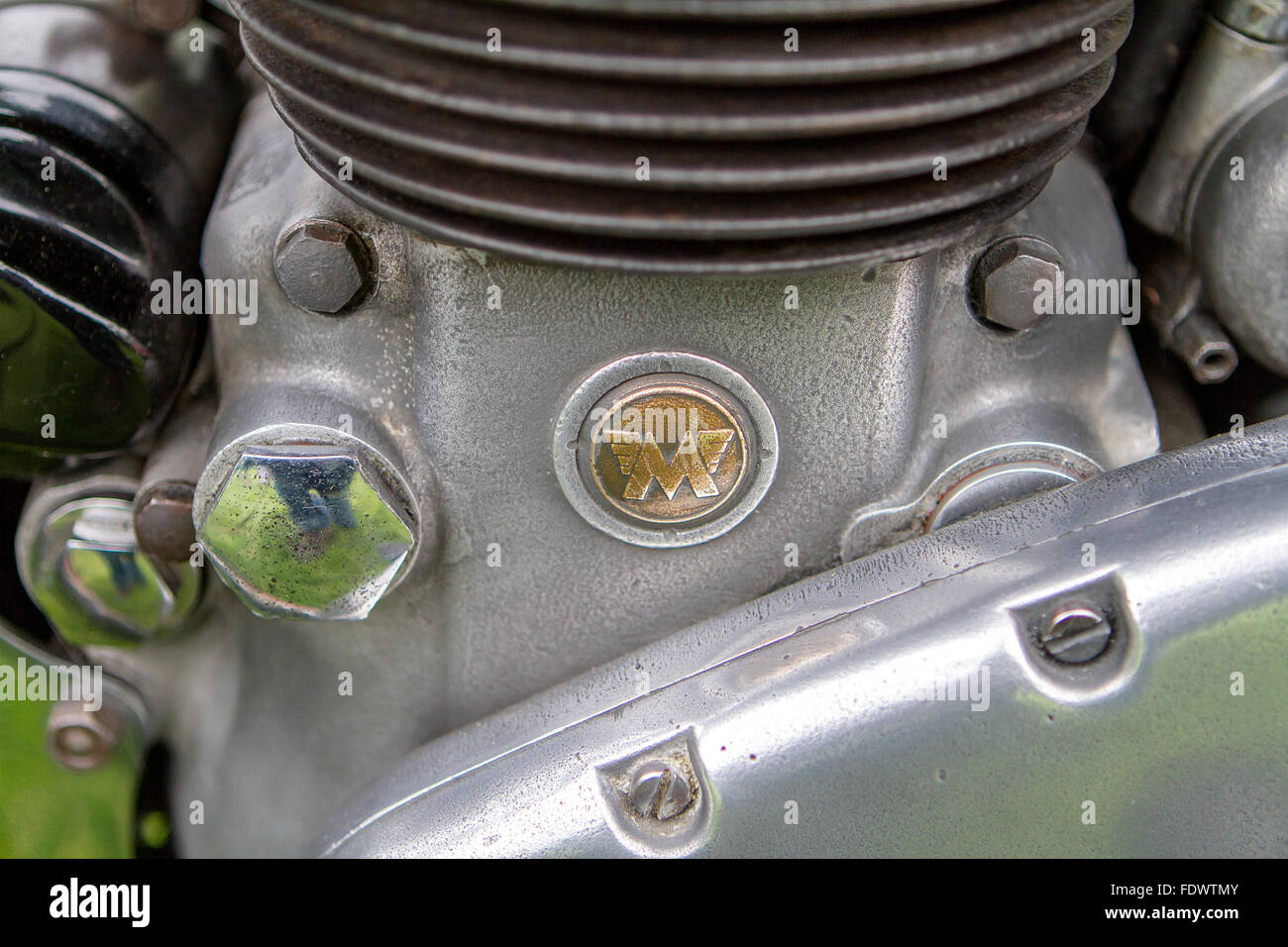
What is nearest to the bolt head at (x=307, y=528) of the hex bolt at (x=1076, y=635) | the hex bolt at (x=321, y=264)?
the hex bolt at (x=321, y=264)

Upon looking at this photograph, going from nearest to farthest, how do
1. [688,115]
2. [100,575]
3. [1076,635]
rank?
[688,115] → [1076,635] → [100,575]

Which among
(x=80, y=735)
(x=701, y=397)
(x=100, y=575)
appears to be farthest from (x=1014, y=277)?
(x=80, y=735)

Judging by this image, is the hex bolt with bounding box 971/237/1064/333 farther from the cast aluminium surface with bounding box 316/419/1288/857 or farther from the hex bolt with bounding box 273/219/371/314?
the hex bolt with bounding box 273/219/371/314

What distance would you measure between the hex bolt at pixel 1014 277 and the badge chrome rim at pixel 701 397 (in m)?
0.17

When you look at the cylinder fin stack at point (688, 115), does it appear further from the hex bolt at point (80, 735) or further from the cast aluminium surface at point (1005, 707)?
the hex bolt at point (80, 735)

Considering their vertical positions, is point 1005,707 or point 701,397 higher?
point 701,397

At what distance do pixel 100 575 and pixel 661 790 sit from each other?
18.5 inches

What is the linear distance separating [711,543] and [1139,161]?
1.52ft

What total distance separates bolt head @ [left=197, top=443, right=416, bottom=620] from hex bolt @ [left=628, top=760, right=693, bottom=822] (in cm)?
21

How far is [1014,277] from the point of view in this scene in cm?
67

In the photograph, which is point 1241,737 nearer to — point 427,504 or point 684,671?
point 684,671

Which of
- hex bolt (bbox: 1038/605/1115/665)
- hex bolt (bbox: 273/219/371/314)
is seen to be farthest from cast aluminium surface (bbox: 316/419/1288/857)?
hex bolt (bbox: 273/219/371/314)

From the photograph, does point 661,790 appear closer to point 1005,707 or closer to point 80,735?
point 1005,707

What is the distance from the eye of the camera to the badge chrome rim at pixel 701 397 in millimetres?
655
